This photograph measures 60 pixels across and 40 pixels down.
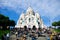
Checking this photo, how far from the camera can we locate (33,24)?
25234mm

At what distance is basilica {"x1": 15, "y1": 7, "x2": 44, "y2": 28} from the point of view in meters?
25.2

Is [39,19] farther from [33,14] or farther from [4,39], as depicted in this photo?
[4,39]

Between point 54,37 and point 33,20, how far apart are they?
21.0 meters

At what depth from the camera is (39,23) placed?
26.4m

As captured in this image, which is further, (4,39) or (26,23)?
(26,23)

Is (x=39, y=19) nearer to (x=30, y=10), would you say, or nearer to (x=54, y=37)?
(x=30, y=10)

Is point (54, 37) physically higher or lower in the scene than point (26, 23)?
lower

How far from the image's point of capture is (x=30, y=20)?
25578mm

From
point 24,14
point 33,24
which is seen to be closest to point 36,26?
point 33,24

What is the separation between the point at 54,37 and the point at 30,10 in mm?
22118

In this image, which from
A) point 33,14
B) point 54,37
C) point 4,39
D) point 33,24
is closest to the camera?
point 54,37

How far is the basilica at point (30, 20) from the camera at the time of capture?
990 inches

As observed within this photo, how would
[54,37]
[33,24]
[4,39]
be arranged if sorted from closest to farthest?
[54,37], [4,39], [33,24]

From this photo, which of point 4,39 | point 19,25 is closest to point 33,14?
point 19,25
